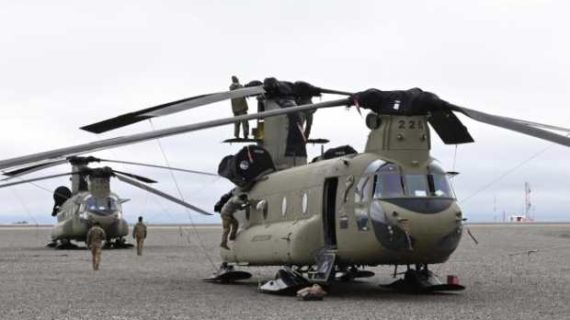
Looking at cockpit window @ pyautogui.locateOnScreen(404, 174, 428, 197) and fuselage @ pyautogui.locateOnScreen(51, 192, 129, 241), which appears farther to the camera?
fuselage @ pyautogui.locateOnScreen(51, 192, 129, 241)

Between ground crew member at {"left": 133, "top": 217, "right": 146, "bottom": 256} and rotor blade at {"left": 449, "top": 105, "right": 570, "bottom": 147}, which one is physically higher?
rotor blade at {"left": 449, "top": 105, "right": 570, "bottom": 147}

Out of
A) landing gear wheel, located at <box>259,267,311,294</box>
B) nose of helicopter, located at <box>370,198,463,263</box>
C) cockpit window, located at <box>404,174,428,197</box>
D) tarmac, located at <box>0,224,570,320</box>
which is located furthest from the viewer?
landing gear wheel, located at <box>259,267,311,294</box>

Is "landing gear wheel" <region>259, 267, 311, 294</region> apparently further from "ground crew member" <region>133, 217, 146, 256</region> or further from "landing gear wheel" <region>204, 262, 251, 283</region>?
"ground crew member" <region>133, 217, 146, 256</region>

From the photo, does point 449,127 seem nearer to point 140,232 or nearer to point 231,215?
point 231,215

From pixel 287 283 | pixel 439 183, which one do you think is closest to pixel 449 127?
pixel 439 183

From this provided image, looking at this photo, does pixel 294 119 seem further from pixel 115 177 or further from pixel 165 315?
pixel 115 177

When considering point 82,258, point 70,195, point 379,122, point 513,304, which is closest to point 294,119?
point 379,122

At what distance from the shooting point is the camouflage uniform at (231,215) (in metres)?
18.6

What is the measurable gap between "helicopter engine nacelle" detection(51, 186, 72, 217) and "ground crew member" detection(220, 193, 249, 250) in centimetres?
2210

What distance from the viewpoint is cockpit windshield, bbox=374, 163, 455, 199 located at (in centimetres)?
1441

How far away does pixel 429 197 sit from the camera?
564 inches

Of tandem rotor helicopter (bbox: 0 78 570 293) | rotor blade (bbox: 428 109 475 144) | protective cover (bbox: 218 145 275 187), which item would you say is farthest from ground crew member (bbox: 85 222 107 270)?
rotor blade (bbox: 428 109 475 144)

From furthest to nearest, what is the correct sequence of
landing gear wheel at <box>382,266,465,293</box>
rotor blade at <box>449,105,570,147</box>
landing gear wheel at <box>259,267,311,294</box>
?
landing gear wheel at <box>259,267,311,294</box> < landing gear wheel at <box>382,266,465,293</box> < rotor blade at <box>449,105,570,147</box>

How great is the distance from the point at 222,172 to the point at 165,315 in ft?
21.3
